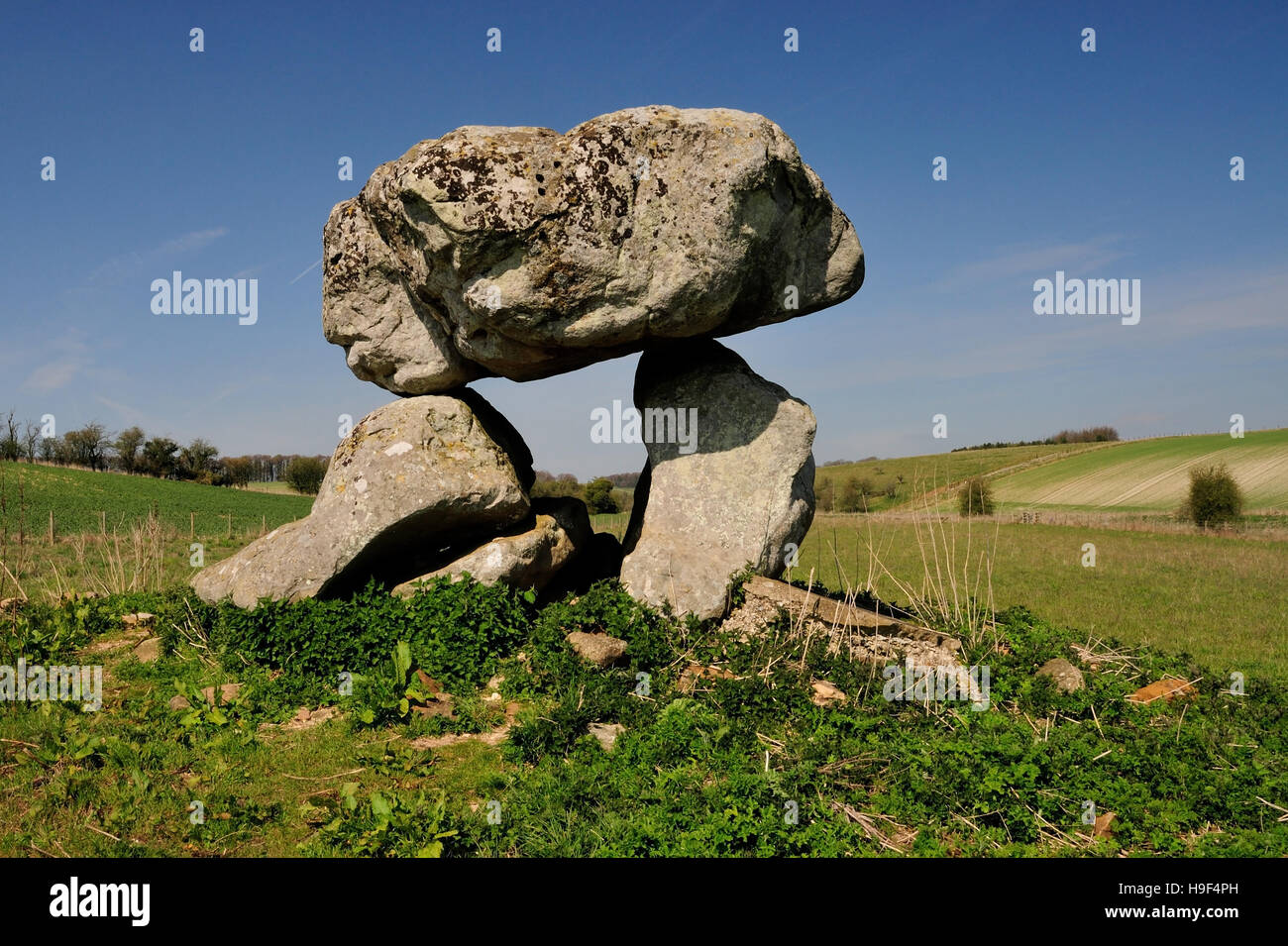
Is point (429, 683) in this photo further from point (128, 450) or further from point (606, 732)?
point (128, 450)

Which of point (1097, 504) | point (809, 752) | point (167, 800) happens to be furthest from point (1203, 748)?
point (1097, 504)

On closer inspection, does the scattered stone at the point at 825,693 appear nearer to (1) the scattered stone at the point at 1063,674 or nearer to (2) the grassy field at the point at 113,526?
(1) the scattered stone at the point at 1063,674

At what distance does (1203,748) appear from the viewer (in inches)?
291

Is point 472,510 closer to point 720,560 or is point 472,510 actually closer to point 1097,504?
point 720,560

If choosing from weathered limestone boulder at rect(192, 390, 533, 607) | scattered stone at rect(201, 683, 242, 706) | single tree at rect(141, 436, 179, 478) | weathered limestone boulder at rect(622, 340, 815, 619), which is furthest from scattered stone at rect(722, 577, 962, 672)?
single tree at rect(141, 436, 179, 478)

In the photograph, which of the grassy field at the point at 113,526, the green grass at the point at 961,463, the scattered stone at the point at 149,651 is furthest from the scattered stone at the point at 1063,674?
the green grass at the point at 961,463

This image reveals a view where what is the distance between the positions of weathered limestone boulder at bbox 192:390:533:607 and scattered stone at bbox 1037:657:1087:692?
6865mm

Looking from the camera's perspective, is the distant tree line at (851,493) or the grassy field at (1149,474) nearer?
the distant tree line at (851,493)

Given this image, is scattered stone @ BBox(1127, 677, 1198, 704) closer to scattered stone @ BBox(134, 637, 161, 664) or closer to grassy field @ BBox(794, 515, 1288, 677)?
grassy field @ BBox(794, 515, 1288, 677)

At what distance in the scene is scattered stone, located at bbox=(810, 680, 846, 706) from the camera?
847cm

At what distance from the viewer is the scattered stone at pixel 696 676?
8859 millimetres

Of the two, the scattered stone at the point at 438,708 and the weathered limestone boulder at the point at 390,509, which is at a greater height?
the weathered limestone boulder at the point at 390,509

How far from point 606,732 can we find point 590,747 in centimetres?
55

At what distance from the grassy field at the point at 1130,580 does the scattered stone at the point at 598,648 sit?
4026 millimetres
